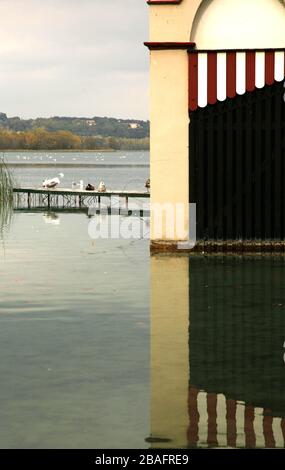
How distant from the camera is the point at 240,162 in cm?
2177

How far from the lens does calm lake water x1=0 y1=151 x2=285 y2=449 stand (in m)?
8.27

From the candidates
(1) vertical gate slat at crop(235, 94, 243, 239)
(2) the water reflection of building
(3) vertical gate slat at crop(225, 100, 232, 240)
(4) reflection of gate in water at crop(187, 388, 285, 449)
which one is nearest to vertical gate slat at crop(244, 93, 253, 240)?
(1) vertical gate slat at crop(235, 94, 243, 239)

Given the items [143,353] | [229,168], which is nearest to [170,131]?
[229,168]

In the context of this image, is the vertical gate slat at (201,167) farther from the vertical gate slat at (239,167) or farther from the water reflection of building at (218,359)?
the water reflection of building at (218,359)

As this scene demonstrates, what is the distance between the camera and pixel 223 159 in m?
21.8

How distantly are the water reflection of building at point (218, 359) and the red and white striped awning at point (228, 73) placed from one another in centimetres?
424

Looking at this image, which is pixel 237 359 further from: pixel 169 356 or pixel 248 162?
pixel 248 162

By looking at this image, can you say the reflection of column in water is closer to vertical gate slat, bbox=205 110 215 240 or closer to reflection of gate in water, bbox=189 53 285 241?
vertical gate slat, bbox=205 110 215 240

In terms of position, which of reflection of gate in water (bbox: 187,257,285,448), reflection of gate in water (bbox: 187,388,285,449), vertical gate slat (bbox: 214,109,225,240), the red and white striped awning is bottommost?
reflection of gate in water (bbox: 187,257,285,448)

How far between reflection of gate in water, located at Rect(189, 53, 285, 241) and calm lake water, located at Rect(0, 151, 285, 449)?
1.36 m

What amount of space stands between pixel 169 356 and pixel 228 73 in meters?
11.4
